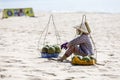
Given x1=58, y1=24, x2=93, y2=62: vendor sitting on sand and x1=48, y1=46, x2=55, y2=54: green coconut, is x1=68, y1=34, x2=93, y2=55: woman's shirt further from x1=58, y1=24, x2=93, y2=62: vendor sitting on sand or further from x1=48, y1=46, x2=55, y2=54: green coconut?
x1=48, y1=46, x2=55, y2=54: green coconut

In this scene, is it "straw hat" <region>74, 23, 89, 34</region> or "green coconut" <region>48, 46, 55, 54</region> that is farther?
"green coconut" <region>48, 46, 55, 54</region>

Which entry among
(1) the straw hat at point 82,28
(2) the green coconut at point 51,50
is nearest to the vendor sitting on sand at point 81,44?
(1) the straw hat at point 82,28

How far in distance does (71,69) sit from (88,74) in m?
0.52

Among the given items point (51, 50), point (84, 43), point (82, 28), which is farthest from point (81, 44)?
point (51, 50)

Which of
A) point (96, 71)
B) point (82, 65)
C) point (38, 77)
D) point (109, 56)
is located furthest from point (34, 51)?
point (38, 77)

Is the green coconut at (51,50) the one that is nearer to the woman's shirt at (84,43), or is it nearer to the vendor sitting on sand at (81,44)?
the vendor sitting on sand at (81,44)

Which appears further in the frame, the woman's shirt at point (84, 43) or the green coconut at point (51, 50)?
the green coconut at point (51, 50)

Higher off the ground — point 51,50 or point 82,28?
point 82,28

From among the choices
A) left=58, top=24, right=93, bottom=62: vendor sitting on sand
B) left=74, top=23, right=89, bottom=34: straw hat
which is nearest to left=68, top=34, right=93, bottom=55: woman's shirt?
left=58, top=24, right=93, bottom=62: vendor sitting on sand

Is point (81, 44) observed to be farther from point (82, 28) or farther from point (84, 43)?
point (82, 28)

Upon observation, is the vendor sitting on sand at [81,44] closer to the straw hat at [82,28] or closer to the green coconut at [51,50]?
the straw hat at [82,28]

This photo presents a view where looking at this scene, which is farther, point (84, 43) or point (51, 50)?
point (51, 50)

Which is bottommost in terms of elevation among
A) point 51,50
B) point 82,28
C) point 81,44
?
point 51,50

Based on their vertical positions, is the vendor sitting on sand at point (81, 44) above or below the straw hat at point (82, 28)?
below
